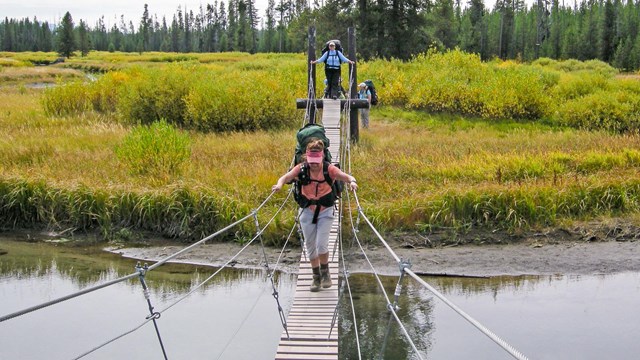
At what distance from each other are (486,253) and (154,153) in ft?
20.5

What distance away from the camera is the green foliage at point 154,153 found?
1263cm

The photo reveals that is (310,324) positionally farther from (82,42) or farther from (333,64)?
(82,42)

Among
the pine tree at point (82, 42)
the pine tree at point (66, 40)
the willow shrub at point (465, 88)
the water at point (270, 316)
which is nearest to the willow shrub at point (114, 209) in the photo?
the water at point (270, 316)

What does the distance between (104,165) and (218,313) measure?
6.31 m

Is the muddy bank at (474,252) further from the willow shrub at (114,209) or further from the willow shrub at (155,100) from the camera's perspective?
the willow shrub at (155,100)

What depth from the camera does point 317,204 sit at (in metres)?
6.34

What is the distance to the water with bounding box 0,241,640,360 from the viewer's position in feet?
23.5

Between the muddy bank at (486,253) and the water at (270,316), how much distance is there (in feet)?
1.02

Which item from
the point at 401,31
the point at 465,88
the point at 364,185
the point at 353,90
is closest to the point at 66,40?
the point at 401,31

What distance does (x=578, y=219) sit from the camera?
451 inches

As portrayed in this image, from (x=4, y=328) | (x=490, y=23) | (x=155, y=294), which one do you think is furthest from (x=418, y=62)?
(x=490, y=23)

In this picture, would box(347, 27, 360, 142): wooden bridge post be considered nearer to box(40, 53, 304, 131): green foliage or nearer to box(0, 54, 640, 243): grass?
box(0, 54, 640, 243): grass

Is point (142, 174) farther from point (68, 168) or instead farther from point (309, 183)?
point (309, 183)

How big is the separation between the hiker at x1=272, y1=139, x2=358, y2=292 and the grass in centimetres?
407
